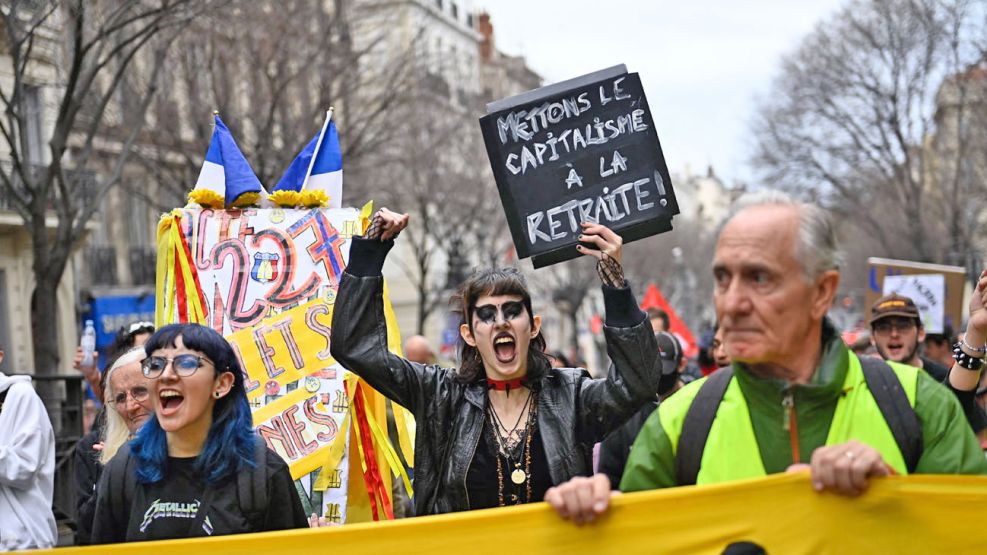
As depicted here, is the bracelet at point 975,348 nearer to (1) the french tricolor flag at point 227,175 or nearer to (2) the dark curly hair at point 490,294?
(2) the dark curly hair at point 490,294

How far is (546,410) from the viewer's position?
4.20 m

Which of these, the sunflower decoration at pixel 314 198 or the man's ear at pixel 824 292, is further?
the sunflower decoration at pixel 314 198

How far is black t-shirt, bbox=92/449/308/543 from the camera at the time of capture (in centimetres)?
369

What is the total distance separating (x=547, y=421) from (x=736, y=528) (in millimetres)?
1286

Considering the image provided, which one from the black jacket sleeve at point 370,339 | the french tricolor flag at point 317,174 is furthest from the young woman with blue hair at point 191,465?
the french tricolor flag at point 317,174

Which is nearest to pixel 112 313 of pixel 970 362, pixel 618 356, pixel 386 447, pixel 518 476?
pixel 386 447

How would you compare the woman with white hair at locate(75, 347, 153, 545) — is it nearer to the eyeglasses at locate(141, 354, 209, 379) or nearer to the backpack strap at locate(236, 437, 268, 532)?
the eyeglasses at locate(141, 354, 209, 379)

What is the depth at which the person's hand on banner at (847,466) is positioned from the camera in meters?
2.60

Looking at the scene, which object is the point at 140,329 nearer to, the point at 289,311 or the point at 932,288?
the point at 289,311

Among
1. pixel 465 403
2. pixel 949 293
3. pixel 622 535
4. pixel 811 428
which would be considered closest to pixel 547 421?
pixel 465 403

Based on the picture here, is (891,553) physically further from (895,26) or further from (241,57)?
(895,26)

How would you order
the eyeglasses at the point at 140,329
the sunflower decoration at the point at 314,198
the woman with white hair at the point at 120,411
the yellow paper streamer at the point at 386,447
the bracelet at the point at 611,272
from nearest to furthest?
the bracelet at the point at 611,272, the woman with white hair at the point at 120,411, the yellow paper streamer at the point at 386,447, the sunflower decoration at the point at 314,198, the eyeglasses at the point at 140,329

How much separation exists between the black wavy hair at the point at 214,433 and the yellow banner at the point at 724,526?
1.99ft

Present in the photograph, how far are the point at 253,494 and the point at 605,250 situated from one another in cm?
140
